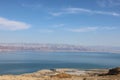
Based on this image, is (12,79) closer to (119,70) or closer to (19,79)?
(19,79)

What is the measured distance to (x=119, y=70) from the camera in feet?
144

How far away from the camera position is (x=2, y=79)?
2775 centimetres

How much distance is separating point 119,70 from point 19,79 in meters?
23.1

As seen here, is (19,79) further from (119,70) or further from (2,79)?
(119,70)

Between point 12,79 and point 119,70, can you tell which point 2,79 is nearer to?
point 12,79

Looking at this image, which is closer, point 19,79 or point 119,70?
point 19,79

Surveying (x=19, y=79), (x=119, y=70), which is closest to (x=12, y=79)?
(x=19, y=79)

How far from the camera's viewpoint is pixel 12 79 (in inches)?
1083

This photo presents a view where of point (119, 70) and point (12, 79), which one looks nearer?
point (12, 79)

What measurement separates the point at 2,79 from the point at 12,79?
4.09 feet

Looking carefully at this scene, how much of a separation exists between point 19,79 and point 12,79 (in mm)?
927

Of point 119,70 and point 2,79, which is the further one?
point 119,70

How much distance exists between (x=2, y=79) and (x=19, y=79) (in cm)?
217

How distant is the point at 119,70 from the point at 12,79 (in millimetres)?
23460
